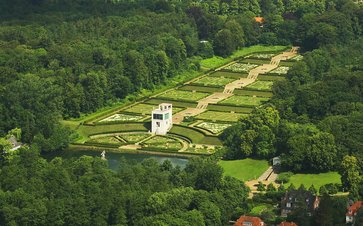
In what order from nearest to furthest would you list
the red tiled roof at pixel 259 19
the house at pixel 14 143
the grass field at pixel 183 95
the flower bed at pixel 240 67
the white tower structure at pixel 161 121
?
the house at pixel 14 143, the white tower structure at pixel 161 121, the grass field at pixel 183 95, the flower bed at pixel 240 67, the red tiled roof at pixel 259 19

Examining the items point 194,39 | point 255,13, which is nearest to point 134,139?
point 194,39

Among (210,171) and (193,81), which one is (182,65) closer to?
(193,81)

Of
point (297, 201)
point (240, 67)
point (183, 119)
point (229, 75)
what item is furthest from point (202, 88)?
point (297, 201)

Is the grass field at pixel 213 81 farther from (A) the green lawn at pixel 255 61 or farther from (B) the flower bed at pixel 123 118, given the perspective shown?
(B) the flower bed at pixel 123 118

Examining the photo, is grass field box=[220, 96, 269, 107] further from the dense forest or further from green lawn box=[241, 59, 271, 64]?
green lawn box=[241, 59, 271, 64]

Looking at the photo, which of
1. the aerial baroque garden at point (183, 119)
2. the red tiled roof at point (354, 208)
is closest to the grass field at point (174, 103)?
the aerial baroque garden at point (183, 119)

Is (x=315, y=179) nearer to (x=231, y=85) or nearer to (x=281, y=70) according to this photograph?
(x=231, y=85)
